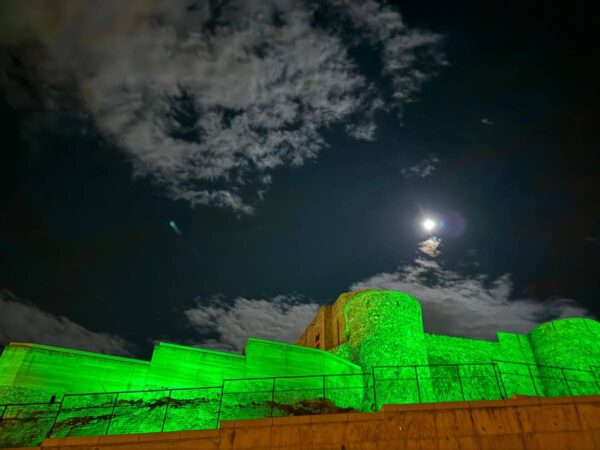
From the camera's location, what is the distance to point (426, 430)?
385 inches

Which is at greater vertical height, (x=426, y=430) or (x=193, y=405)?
(x=193, y=405)

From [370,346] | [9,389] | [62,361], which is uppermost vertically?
[370,346]

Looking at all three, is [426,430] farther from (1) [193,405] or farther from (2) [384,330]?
(2) [384,330]

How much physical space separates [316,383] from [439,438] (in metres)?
10.7

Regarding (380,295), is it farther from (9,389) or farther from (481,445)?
(9,389)

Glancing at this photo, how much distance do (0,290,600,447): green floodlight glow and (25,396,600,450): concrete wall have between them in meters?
2.29

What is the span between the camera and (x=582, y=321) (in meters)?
31.2

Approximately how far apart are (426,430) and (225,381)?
32.9 ft

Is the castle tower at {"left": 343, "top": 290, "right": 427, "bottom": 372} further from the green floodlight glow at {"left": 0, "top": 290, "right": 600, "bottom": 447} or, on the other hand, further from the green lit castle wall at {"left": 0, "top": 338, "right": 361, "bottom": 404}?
the green lit castle wall at {"left": 0, "top": 338, "right": 361, "bottom": 404}

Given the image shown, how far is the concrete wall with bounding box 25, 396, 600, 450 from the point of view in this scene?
9.42m

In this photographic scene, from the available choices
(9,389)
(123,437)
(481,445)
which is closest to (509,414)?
(481,445)

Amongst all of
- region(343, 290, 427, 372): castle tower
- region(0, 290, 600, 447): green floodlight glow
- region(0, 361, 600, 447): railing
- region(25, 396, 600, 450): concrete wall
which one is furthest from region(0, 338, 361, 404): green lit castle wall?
region(25, 396, 600, 450): concrete wall

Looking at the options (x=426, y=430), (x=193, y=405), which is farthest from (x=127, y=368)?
(x=426, y=430)

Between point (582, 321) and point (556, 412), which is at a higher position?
point (582, 321)
